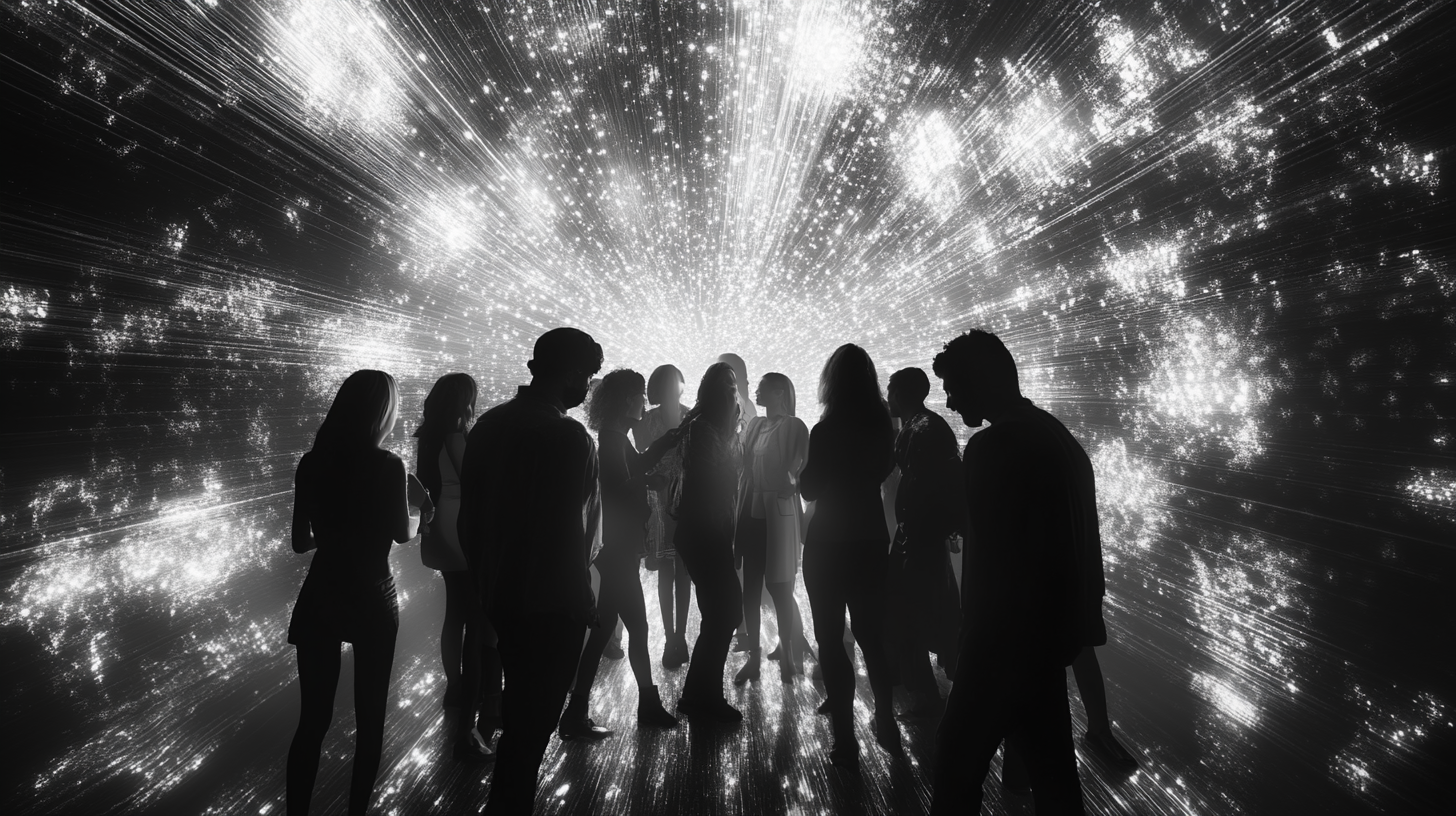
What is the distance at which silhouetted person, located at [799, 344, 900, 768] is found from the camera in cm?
291

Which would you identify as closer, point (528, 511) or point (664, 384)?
point (528, 511)

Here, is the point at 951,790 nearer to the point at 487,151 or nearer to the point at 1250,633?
the point at 1250,633

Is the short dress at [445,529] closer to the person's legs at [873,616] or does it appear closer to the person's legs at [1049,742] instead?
the person's legs at [873,616]

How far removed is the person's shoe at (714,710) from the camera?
3.49 meters

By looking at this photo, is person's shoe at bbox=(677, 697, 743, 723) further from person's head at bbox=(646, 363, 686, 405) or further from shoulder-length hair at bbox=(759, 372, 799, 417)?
person's head at bbox=(646, 363, 686, 405)

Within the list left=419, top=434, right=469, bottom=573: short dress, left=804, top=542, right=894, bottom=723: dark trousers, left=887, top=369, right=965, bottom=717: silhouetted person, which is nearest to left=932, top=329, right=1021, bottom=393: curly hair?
left=804, top=542, right=894, bottom=723: dark trousers

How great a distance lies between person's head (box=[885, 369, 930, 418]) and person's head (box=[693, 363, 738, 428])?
116 cm

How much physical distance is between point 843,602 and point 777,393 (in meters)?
1.71

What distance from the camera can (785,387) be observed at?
428cm

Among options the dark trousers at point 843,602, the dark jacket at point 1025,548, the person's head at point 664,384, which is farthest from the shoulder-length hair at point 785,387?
the dark jacket at point 1025,548

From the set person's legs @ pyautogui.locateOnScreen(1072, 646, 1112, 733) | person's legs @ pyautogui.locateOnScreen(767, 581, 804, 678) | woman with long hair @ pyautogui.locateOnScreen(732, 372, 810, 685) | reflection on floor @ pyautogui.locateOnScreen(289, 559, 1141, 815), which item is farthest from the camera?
person's legs @ pyautogui.locateOnScreen(767, 581, 804, 678)

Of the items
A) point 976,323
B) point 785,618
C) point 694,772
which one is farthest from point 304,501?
point 976,323

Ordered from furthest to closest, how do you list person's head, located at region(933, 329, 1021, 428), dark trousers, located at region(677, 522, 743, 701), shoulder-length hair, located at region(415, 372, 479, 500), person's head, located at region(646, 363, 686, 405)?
1. person's head, located at region(646, 363, 686, 405)
2. shoulder-length hair, located at region(415, 372, 479, 500)
3. dark trousers, located at region(677, 522, 743, 701)
4. person's head, located at region(933, 329, 1021, 428)

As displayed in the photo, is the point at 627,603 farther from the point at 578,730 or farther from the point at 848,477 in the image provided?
the point at 848,477
